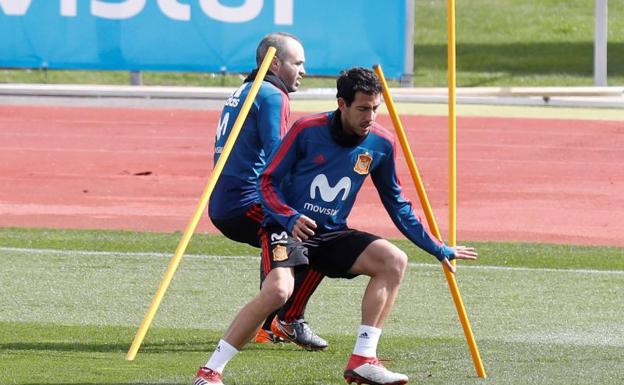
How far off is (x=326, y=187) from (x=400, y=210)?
43 centimetres

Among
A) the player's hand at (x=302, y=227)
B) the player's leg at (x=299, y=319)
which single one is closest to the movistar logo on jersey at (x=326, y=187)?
the player's hand at (x=302, y=227)

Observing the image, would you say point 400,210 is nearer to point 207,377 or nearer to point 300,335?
point 207,377

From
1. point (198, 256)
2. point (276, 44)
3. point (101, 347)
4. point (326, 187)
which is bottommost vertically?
point (198, 256)

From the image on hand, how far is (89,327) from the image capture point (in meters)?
9.24

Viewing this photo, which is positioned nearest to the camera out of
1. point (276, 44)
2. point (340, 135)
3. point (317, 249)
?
point (340, 135)

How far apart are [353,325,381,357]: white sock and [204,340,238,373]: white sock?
62 centimetres

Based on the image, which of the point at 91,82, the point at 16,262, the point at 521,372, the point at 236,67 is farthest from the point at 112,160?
the point at 521,372

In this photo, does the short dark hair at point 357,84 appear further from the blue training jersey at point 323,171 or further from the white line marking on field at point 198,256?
the white line marking on field at point 198,256

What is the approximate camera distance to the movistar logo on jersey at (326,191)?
23.9ft

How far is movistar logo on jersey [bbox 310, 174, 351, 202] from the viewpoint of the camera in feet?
23.9

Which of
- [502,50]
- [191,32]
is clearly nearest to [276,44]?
[191,32]

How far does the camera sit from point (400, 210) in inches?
294

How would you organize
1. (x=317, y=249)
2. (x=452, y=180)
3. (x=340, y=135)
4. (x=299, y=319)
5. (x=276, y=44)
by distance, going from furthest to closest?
(x=299, y=319) → (x=276, y=44) → (x=452, y=180) → (x=317, y=249) → (x=340, y=135)

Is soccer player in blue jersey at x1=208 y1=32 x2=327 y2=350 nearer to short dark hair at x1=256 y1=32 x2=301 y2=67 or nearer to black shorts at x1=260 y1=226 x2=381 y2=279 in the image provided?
short dark hair at x1=256 y1=32 x2=301 y2=67
